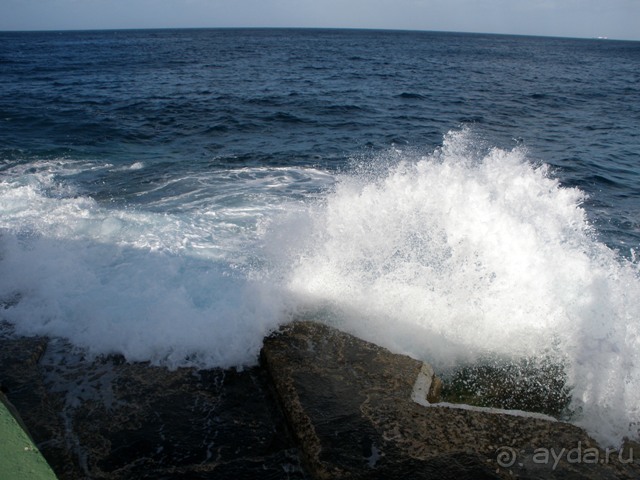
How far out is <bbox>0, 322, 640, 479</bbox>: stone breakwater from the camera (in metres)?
3.29

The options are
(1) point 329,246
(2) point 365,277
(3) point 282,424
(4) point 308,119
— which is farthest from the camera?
(4) point 308,119

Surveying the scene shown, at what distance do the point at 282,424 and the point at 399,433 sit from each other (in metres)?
0.93

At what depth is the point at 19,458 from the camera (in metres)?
2.72

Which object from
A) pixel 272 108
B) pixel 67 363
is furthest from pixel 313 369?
pixel 272 108

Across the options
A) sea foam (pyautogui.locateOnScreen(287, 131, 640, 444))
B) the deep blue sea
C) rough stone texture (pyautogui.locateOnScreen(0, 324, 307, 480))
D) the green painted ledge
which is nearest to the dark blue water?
the deep blue sea

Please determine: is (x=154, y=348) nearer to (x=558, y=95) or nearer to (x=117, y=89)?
(x=117, y=89)

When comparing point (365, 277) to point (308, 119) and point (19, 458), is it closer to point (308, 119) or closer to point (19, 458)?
point (19, 458)

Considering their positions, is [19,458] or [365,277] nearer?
[19,458]

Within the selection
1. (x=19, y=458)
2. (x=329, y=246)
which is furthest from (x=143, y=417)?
(x=329, y=246)

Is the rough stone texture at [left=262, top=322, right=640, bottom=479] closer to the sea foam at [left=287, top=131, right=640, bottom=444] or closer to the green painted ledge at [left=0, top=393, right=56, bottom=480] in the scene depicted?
the sea foam at [left=287, top=131, right=640, bottom=444]

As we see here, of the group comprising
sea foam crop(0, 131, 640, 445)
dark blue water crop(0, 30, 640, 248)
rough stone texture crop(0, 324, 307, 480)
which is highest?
dark blue water crop(0, 30, 640, 248)

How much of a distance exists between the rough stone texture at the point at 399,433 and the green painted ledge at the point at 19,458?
169cm

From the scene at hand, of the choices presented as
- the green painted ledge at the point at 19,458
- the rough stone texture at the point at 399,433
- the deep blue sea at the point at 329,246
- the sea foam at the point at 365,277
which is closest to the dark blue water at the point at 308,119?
the deep blue sea at the point at 329,246

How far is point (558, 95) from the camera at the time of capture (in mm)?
22906
